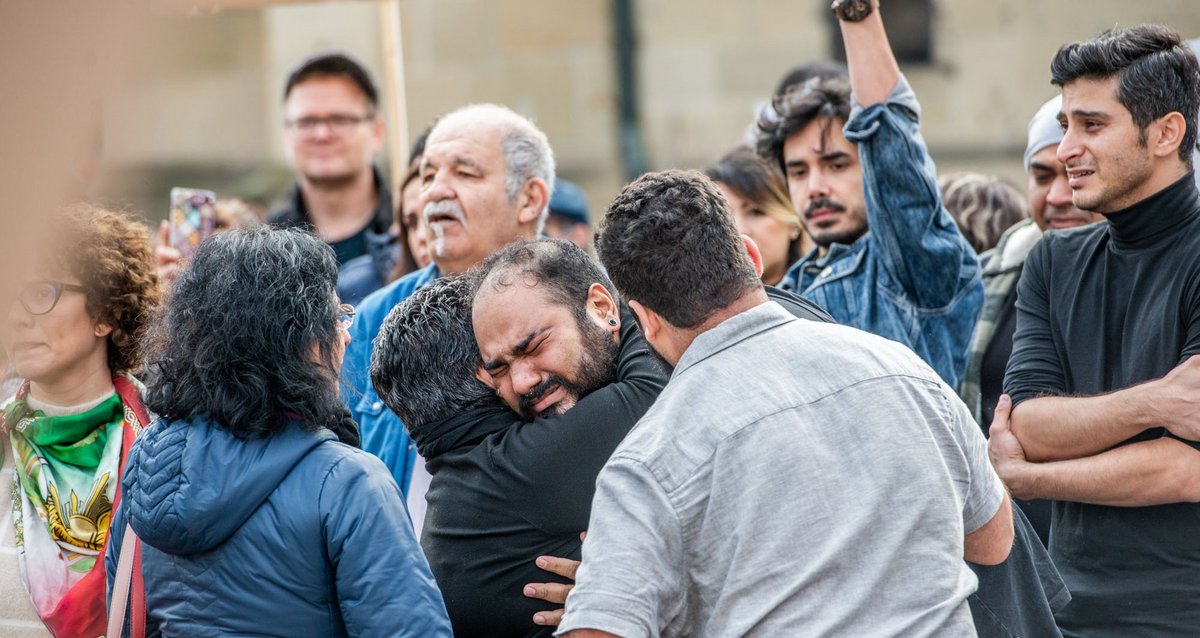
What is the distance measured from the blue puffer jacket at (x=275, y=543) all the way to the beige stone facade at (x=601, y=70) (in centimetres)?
796

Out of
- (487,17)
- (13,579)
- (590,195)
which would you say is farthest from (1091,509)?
(487,17)

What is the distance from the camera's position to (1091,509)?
312 cm

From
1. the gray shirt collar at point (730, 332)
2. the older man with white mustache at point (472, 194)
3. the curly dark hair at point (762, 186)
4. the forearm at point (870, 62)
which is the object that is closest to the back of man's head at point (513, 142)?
the older man with white mustache at point (472, 194)

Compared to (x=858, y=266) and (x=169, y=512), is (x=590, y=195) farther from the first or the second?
(x=169, y=512)

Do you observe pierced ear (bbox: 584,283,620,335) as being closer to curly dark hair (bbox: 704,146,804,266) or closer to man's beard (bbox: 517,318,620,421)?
man's beard (bbox: 517,318,620,421)

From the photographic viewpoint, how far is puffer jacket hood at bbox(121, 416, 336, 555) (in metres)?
2.36

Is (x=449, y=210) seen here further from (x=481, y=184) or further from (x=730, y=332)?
→ (x=730, y=332)

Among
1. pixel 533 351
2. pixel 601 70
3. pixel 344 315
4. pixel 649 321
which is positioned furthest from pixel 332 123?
pixel 601 70

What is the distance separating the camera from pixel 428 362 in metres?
2.72

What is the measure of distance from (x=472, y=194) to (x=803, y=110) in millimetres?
1155

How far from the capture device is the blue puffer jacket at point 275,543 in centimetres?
236

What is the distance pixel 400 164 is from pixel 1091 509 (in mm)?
3523

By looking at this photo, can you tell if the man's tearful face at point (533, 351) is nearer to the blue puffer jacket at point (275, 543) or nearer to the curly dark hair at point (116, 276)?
the blue puffer jacket at point (275, 543)

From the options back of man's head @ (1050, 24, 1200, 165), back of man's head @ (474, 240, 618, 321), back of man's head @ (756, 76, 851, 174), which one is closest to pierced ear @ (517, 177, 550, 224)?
back of man's head @ (756, 76, 851, 174)
